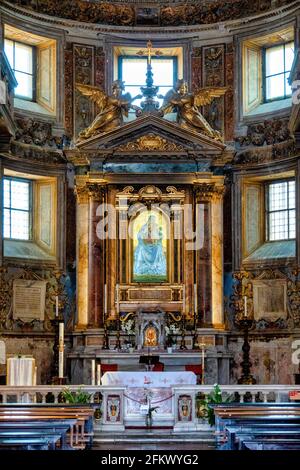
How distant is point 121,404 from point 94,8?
38.6 feet

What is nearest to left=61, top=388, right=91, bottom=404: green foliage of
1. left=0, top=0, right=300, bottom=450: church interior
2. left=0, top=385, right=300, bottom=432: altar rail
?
left=0, top=385, right=300, bottom=432: altar rail

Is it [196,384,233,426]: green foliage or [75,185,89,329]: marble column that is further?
[75,185,89,329]: marble column

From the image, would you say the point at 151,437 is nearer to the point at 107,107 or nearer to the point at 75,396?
the point at 75,396

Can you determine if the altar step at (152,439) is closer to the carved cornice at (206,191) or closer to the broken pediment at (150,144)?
the carved cornice at (206,191)

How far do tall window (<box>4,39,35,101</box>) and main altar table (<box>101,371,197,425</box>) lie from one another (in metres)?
8.57

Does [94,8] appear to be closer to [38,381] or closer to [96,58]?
[96,58]

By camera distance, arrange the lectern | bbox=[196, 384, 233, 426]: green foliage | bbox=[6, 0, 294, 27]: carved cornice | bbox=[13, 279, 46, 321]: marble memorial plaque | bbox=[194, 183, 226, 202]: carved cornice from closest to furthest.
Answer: bbox=[196, 384, 233, 426]: green foliage < the lectern < bbox=[13, 279, 46, 321]: marble memorial plaque < bbox=[194, 183, 226, 202]: carved cornice < bbox=[6, 0, 294, 27]: carved cornice

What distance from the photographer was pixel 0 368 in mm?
24312

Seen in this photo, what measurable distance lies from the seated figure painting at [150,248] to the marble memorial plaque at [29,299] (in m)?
2.23

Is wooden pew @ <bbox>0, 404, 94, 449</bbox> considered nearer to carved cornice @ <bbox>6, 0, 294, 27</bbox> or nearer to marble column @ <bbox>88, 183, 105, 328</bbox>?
marble column @ <bbox>88, 183, 105, 328</bbox>

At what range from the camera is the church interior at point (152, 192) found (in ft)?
83.7

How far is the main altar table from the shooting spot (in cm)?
1994

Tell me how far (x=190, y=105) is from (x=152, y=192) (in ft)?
7.37

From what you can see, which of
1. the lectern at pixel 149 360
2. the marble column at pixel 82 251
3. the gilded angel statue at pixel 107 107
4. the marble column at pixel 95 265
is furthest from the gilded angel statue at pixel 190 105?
the lectern at pixel 149 360
